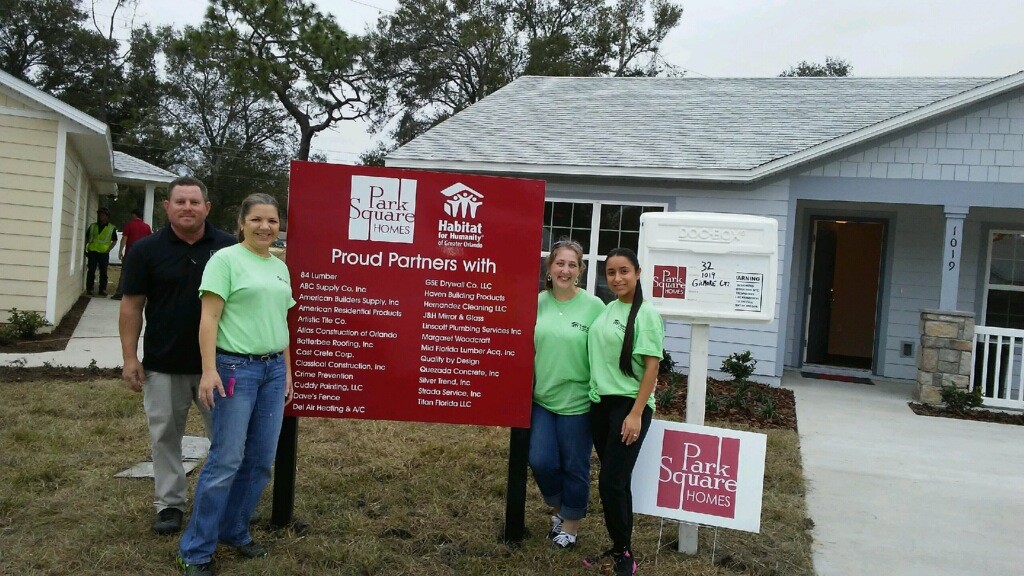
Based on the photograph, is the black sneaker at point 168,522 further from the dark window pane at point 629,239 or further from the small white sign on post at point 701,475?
the dark window pane at point 629,239

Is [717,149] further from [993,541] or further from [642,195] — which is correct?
[993,541]

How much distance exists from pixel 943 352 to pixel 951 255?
3.57ft

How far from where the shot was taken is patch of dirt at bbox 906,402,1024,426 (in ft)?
26.8

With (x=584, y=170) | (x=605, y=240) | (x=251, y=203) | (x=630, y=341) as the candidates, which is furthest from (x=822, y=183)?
(x=251, y=203)

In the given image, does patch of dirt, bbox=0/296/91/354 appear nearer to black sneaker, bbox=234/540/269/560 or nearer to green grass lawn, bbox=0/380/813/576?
green grass lawn, bbox=0/380/813/576

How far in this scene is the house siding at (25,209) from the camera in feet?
32.3

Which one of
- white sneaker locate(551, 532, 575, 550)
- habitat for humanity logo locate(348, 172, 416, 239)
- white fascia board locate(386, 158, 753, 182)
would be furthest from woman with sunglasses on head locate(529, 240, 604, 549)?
white fascia board locate(386, 158, 753, 182)

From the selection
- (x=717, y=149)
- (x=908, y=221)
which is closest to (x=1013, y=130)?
(x=908, y=221)

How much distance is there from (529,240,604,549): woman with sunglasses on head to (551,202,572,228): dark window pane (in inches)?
250

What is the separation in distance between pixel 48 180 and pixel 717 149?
8.16 m

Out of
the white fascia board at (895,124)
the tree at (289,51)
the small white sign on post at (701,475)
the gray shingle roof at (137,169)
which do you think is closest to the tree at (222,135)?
the tree at (289,51)

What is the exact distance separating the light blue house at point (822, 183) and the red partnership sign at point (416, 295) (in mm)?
5995

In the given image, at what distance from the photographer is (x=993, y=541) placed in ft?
14.8

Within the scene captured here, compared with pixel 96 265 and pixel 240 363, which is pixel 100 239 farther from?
pixel 240 363
